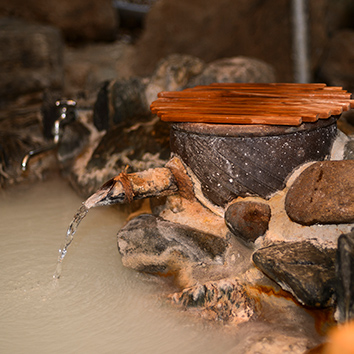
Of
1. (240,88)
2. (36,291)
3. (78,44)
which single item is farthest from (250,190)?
(78,44)

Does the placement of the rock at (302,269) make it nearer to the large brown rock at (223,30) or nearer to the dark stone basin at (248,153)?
the dark stone basin at (248,153)

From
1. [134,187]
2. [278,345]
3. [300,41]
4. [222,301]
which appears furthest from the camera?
[300,41]

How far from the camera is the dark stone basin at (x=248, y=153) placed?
8.33 ft

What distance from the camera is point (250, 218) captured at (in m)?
2.59

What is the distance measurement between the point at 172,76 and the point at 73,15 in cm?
354

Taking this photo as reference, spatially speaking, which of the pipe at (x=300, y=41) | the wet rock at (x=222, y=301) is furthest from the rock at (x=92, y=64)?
the wet rock at (x=222, y=301)

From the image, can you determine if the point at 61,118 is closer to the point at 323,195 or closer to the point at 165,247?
the point at 165,247

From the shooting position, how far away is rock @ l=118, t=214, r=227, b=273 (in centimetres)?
269

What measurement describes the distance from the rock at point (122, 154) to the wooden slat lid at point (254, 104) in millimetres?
610

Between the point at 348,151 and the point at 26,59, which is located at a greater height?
the point at 348,151

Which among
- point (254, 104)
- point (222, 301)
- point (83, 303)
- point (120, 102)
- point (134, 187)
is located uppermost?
point (254, 104)

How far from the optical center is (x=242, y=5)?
5.70 meters

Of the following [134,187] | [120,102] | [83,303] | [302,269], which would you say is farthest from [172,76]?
[302,269]

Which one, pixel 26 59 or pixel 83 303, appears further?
pixel 26 59
